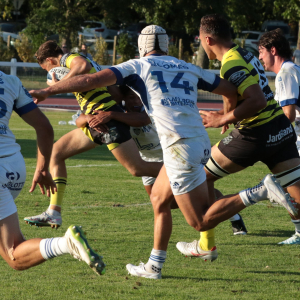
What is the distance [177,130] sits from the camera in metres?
4.71

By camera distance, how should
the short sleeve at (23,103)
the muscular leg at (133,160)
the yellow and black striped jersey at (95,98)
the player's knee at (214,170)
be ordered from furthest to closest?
the yellow and black striped jersey at (95,98) → the muscular leg at (133,160) → the player's knee at (214,170) → the short sleeve at (23,103)

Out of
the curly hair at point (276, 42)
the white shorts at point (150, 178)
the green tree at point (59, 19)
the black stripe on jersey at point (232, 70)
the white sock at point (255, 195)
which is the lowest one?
the green tree at point (59, 19)

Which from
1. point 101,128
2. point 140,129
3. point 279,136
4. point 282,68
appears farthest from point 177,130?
point 282,68

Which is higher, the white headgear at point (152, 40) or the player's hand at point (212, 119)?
the white headgear at point (152, 40)

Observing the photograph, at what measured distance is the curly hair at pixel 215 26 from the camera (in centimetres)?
528

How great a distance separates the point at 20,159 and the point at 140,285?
1.47 meters

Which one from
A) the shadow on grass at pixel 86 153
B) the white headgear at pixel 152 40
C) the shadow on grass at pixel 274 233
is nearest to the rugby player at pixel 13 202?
the white headgear at pixel 152 40

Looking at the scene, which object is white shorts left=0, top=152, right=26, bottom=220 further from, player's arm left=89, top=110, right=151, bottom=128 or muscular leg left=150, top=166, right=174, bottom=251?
player's arm left=89, top=110, right=151, bottom=128

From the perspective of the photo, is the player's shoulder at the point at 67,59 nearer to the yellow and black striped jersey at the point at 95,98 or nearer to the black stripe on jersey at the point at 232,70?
the yellow and black striped jersey at the point at 95,98

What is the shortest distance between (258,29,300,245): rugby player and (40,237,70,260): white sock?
3476 mm

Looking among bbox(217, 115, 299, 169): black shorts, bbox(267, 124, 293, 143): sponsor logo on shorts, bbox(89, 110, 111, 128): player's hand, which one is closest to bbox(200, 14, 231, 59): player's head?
bbox(217, 115, 299, 169): black shorts

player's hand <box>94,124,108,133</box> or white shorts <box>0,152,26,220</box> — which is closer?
white shorts <box>0,152,26,220</box>

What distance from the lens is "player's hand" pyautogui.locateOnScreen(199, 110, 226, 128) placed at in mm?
5203

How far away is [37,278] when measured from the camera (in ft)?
15.8
